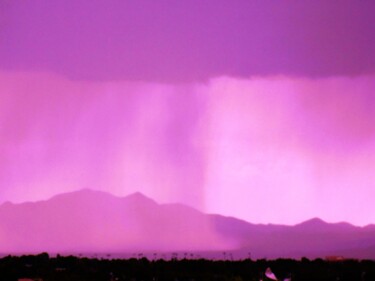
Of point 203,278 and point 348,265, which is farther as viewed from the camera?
point 348,265

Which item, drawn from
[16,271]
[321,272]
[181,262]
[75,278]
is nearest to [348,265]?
[321,272]

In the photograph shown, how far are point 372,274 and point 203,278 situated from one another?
13617 millimetres

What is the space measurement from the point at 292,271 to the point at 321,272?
13.4 m

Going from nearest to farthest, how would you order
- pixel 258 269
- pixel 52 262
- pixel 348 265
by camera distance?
pixel 348 265 < pixel 258 269 < pixel 52 262

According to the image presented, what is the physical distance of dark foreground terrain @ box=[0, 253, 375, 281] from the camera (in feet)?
190

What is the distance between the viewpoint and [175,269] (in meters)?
71.5

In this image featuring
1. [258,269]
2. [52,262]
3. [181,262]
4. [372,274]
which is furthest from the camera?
[52,262]

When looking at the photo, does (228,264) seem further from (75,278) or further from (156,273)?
(75,278)

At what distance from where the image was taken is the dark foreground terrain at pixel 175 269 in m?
57.9

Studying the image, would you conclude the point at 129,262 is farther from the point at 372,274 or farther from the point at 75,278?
the point at 372,274

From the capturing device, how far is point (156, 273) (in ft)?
212

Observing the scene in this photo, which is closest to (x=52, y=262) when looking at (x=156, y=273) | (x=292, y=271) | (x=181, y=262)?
(x=181, y=262)

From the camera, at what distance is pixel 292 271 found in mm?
70188

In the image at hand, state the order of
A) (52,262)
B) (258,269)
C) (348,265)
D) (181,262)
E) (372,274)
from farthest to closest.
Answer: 1. (52,262)
2. (181,262)
3. (258,269)
4. (348,265)
5. (372,274)
